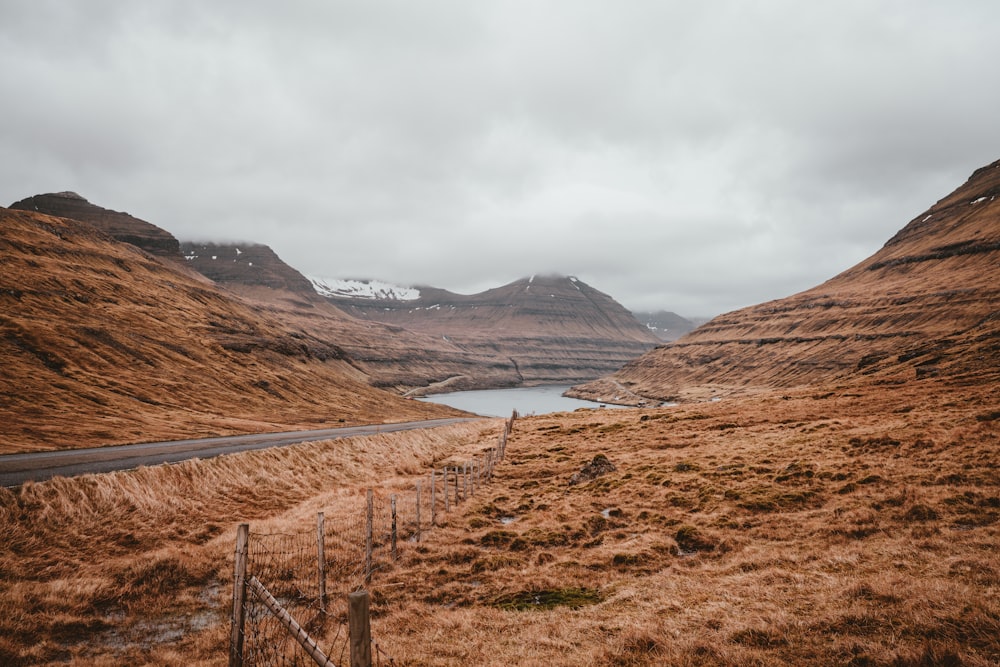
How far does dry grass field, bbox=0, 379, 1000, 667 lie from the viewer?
948 centimetres

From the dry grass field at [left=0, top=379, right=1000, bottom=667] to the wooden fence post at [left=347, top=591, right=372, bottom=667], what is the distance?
4.41 meters

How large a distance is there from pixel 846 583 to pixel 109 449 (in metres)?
41.0

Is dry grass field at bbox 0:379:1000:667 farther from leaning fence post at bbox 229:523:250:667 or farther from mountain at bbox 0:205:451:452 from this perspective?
mountain at bbox 0:205:451:452

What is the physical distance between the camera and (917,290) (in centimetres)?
18388

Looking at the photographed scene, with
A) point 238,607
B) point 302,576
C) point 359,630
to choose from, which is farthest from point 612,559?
point 238,607

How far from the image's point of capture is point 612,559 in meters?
16.2

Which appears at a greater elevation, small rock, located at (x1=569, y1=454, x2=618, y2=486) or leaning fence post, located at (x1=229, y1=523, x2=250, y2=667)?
leaning fence post, located at (x1=229, y1=523, x2=250, y2=667)

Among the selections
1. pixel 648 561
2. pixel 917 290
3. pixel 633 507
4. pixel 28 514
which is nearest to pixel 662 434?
pixel 633 507

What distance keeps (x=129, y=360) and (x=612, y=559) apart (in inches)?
3879

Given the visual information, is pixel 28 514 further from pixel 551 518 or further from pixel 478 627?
pixel 551 518

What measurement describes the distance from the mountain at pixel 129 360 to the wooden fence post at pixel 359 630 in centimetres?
3936

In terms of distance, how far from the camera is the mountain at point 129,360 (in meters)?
52.6

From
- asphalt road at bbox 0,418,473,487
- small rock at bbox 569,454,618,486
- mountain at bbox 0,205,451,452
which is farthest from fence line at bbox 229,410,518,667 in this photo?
mountain at bbox 0,205,451,452

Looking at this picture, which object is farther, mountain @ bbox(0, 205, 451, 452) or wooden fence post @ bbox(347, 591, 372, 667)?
mountain @ bbox(0, 205, 451, 452)
